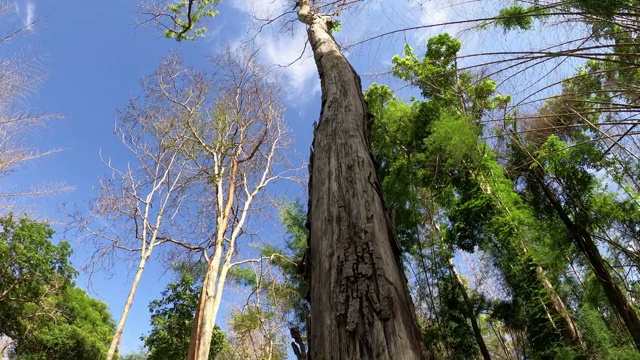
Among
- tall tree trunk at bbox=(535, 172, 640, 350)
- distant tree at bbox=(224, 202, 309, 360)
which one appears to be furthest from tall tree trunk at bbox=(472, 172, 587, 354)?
distant tree at bbox=(224, 202, 309, 360)

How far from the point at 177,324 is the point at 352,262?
453 inches

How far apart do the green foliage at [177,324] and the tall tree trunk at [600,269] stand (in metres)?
8.90

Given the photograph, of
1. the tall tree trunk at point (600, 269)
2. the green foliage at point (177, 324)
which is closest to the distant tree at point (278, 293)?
the green foliage at point (177, 324)

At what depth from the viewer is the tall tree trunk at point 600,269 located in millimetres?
5895

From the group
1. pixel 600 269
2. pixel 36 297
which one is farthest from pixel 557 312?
pixel 36 297

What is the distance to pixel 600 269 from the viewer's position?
649 centimetres

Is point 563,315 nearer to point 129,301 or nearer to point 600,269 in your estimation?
point 600,269

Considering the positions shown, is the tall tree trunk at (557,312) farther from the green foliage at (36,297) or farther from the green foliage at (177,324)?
the green foliage at (36,297)

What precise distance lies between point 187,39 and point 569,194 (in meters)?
8.36

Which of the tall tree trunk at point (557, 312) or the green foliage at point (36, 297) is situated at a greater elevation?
the green foliage at point (36, 297)

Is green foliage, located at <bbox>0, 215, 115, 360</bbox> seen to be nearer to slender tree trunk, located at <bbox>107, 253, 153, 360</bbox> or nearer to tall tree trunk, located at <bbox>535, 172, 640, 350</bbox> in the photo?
slender tree trunk, located at <bbox>107, 253, 153, 360</bbox>

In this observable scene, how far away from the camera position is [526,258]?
21.8 ft

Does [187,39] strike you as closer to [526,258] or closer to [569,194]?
[526,258]

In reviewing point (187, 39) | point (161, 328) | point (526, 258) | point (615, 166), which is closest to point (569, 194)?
point (615, 166)
